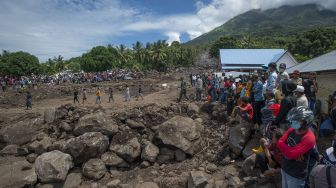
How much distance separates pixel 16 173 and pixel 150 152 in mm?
5696

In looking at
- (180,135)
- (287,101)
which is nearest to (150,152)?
(180,135)

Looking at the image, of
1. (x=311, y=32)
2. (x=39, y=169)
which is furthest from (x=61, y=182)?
(x=311, y=32)

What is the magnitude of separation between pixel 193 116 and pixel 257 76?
5688mm

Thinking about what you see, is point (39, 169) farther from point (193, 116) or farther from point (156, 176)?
point (193, 116)

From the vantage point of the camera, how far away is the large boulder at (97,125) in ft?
46.1

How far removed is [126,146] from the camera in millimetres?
13195

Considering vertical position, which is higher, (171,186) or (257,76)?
(257,76)

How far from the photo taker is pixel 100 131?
14.0m

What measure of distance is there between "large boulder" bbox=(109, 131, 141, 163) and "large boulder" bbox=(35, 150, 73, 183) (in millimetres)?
2017

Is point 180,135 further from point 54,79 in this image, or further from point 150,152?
point 54,79

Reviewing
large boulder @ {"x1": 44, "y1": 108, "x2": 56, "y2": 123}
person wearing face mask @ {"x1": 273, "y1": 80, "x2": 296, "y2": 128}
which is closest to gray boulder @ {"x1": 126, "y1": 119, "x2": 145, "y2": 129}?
large boulder @ {"x1": 44, "y1": 108, "x2": 56, "y2": 123}

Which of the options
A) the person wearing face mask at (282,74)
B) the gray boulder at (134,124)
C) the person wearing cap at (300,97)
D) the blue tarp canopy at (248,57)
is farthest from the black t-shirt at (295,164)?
the blue tarp canopy at (248,57)

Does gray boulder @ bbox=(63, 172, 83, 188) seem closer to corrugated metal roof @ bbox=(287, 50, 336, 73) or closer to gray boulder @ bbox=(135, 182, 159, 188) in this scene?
gray boulder @ bbox=(135, 182, 159, 188)

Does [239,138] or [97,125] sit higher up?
[97,125]
